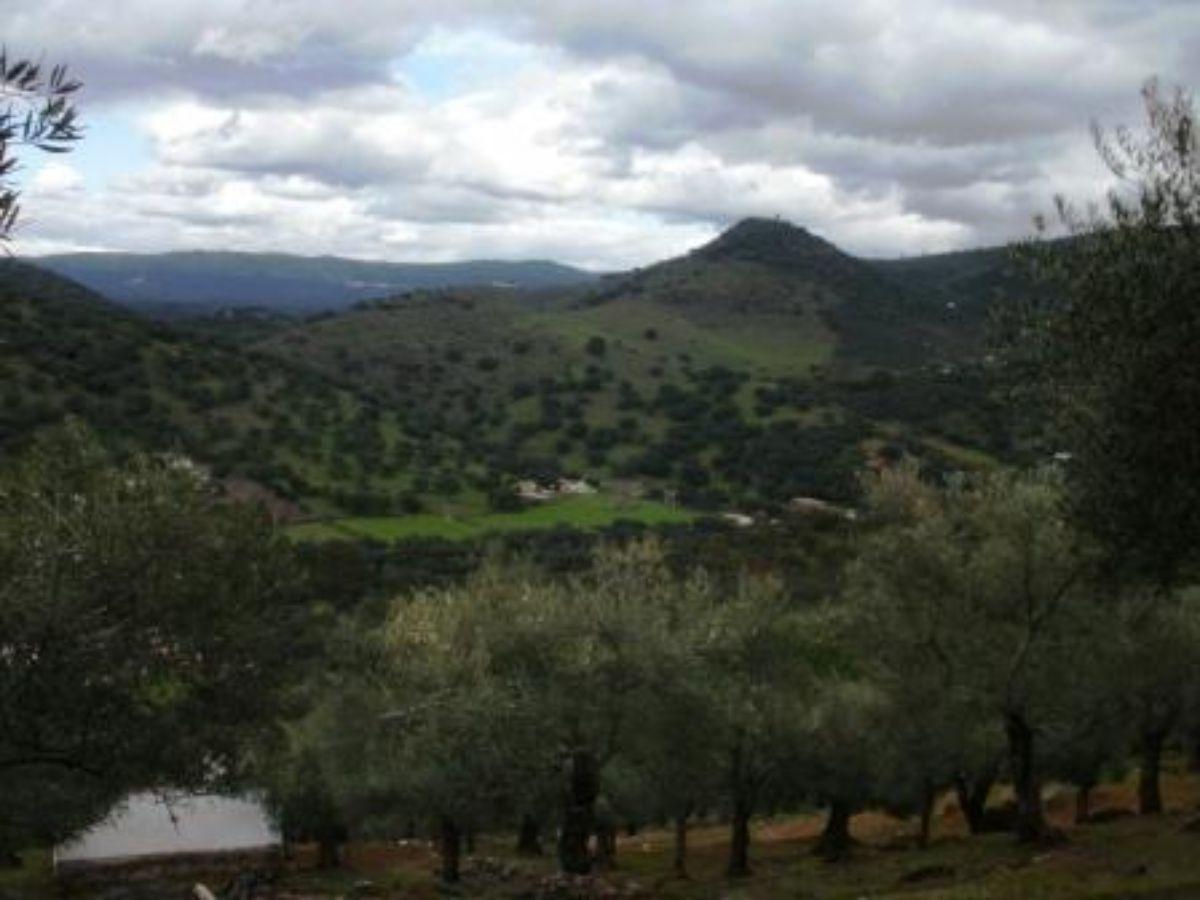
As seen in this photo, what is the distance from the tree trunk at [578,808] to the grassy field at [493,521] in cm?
9848

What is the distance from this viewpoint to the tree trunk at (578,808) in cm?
4194

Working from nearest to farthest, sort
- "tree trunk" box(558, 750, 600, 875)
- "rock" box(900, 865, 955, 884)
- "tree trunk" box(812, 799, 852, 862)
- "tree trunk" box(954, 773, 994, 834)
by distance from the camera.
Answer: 1. "rock" box(900, 865, 955, 884)
2. "tree trunk" box(558, 750, 600, 875)
3. "tree trunk" box(954, 773, 994, 834)
4. "tree trunk" box(812, 799, 852, 862)

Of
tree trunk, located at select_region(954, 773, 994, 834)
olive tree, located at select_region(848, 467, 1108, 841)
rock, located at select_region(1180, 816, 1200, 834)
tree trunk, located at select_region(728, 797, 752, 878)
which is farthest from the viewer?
tree trunk, located at select_region(954, 773, 994, 834)

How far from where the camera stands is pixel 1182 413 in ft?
67.2

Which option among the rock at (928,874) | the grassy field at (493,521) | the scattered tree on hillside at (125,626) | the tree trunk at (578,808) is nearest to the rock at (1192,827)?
the rock at (928,874)

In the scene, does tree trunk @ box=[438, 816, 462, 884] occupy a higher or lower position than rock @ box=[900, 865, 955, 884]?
lower

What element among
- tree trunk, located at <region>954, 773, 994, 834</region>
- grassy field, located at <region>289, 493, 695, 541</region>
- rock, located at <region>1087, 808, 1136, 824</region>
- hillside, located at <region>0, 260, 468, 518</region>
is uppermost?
hillside, located at <region>0, 260, 468, 518</region>

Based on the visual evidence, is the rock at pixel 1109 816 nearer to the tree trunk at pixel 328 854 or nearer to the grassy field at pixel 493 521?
the tree trunk at pixel 328 854

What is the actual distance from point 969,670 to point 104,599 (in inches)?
1113

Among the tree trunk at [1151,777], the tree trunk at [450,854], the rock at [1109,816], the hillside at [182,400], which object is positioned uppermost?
the hillside at [182,400]

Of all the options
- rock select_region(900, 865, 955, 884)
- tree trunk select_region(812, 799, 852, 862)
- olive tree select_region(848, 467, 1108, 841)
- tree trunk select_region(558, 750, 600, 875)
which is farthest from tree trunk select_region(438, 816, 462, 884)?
olive tree select_region(848, 467, 1108, 841)

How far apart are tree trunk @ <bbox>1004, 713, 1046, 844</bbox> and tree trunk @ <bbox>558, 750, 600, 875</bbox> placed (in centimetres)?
1354

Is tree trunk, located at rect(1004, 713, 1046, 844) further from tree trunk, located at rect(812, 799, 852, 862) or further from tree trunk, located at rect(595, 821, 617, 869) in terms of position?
tree trunk, located at rect(595, 821, 617, 869)

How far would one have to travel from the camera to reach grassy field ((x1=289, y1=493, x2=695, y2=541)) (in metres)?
149
